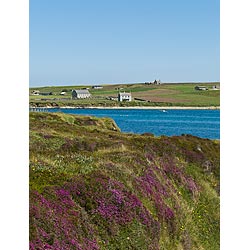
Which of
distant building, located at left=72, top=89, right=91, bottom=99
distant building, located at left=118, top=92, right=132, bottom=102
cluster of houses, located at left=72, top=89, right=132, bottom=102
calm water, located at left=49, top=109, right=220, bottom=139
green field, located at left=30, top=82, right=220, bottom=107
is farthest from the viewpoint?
distant building, located at left=72, top=89, right=91, bottom=99

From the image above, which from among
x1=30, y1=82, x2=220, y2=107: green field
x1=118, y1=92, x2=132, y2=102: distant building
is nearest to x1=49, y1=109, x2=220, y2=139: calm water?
x1=30, y1=82, x2=220, y2=107: green field

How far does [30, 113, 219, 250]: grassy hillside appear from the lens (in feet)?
14.7

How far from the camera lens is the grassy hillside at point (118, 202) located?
4480mm

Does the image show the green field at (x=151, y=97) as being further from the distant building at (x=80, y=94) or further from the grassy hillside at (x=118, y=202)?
the grassy hillside at (x=118, y=202)

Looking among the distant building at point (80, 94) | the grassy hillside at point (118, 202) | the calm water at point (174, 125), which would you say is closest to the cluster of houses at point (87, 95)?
the distant building at point (80, 94)

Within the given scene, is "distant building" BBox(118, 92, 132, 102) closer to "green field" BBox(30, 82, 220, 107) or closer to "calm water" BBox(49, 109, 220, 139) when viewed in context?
"green field" BBox(30, 82, 220, 107)

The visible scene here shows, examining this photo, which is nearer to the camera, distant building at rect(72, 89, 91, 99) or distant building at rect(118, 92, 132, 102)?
distant building at rect(118, 92, 132, 102)

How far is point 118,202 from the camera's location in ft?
18.2

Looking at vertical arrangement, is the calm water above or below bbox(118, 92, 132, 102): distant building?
below

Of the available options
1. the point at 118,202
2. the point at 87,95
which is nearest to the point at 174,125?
the point at 118,202

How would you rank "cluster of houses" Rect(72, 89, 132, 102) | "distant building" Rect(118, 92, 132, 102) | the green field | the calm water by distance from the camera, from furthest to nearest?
1. "cluster of houses" Rect(72, 89, 132, 102)
2. "distant building" Rect(118, 92, 132, 102)
3. the green field
4. the calm water
